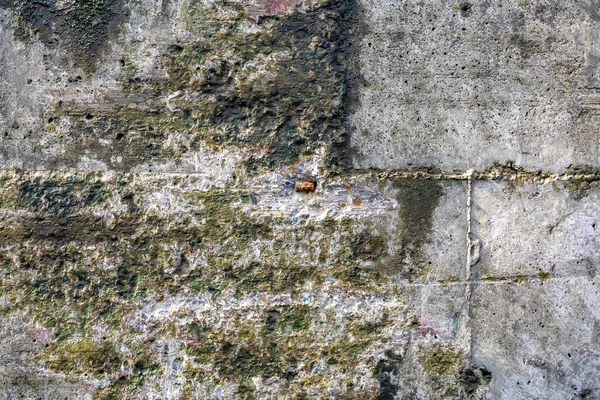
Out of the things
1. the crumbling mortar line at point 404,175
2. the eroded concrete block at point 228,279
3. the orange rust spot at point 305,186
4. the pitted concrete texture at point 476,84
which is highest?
the pitted concrete texture at point 476,84

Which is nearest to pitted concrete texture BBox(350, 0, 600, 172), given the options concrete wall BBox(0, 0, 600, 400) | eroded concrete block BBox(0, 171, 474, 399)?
concrete wall BBox(0, 0, 600, 400)

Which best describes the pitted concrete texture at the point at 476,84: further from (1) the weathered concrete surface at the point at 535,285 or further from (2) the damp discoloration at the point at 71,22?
(2) the damp discoloration at the point at 71,22

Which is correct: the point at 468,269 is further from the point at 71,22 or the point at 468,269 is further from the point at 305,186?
the point at 71,22

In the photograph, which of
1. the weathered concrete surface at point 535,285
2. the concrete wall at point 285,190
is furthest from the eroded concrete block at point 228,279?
the weathered concrete surface at point 535,285

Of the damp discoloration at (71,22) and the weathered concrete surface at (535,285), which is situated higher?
the damp discoloration at (71,22)

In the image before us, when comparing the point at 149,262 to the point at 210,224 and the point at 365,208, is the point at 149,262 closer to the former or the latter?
the point at 210,224

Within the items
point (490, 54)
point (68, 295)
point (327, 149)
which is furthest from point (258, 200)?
point (490, 54)

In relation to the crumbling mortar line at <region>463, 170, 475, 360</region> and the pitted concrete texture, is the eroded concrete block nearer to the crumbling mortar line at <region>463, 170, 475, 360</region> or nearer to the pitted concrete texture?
the crumbling mortar line at <region>463, 170, 475, 360</region>
